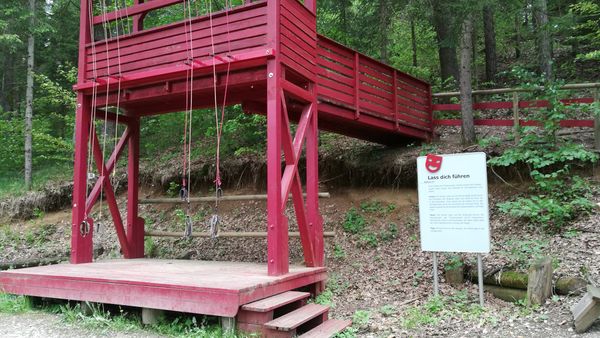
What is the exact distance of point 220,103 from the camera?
8.39 m

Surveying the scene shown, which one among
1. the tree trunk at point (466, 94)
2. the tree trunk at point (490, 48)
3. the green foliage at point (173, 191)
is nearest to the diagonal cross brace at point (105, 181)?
the green foliage at point (173, 191)

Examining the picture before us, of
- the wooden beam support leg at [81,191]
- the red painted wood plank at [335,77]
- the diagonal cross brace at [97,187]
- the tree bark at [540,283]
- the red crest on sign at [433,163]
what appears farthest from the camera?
the red painted wood plank at [335,77]

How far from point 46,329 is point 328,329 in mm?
3488

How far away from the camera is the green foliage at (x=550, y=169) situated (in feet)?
24.7

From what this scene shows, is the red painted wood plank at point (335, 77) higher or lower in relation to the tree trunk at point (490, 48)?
lower

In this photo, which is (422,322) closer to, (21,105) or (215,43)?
(215,43)

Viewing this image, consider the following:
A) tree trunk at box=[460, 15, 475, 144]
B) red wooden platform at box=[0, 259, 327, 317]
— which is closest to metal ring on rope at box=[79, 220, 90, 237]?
red wooden platform at box=[0, 259, 327, 317]

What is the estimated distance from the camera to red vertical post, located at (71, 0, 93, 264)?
24.6 ft

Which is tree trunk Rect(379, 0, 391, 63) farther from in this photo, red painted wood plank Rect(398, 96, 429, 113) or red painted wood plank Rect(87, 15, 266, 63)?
red painted wood plank Rect(87, 15, 266, 63)

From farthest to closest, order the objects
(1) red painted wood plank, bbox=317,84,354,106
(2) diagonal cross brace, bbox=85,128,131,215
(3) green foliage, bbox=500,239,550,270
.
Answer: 1. (1) red painted wood plank, bbox=317,84,354,106
2. (2) diagonal cross brace, bbox=85,128,131,215
3. (3) green foliage, bbox=500,239,550,270

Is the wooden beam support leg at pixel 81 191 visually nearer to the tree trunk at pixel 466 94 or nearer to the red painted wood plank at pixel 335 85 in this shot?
the red painted wood plank at pixel 335 85

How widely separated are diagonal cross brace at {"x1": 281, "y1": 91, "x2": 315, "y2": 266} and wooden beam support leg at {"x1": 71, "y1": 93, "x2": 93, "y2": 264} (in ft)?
12.5

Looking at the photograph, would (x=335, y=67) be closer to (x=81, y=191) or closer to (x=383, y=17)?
(x=383, y=17)

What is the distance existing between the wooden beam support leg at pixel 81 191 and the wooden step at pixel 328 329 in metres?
4.67
